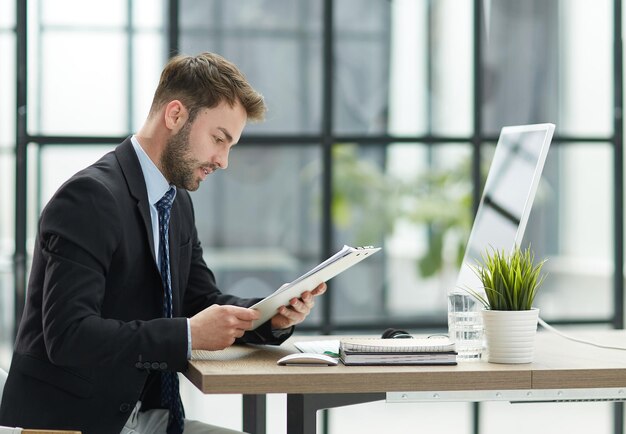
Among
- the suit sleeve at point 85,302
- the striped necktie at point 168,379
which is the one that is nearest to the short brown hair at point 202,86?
the striped necktie at point 168,379

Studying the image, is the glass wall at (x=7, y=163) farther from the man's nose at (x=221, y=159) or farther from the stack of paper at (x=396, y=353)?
the stack of paper at (x=396, y=353)

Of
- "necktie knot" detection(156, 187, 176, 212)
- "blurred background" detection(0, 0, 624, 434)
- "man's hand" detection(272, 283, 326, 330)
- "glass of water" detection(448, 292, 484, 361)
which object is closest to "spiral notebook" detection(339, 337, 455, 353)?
"glass of water" detection(448, 292, 484, 361)

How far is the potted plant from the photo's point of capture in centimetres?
231

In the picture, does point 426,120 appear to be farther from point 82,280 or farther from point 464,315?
point 82,280

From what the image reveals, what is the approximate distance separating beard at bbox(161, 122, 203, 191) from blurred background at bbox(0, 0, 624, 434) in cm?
160

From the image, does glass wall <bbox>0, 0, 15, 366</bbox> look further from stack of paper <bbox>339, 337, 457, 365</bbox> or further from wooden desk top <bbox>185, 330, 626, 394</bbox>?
stack of paper <bbox>339, 337, 457, 365</bbox>

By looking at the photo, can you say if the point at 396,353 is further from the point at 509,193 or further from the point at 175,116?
the point at 175,116

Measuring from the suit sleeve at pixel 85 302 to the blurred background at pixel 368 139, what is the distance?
1.83 meters

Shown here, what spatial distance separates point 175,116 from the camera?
258cm

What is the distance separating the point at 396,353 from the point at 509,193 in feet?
2.32

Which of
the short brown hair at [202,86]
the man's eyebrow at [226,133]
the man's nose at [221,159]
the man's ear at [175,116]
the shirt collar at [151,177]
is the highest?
the short brown hair at [202,86]

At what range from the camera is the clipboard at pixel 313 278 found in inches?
91.0

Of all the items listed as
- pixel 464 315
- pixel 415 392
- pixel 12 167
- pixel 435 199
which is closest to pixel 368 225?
pixel 435 199

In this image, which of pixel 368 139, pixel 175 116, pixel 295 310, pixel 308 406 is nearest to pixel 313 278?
pixel 295 310
